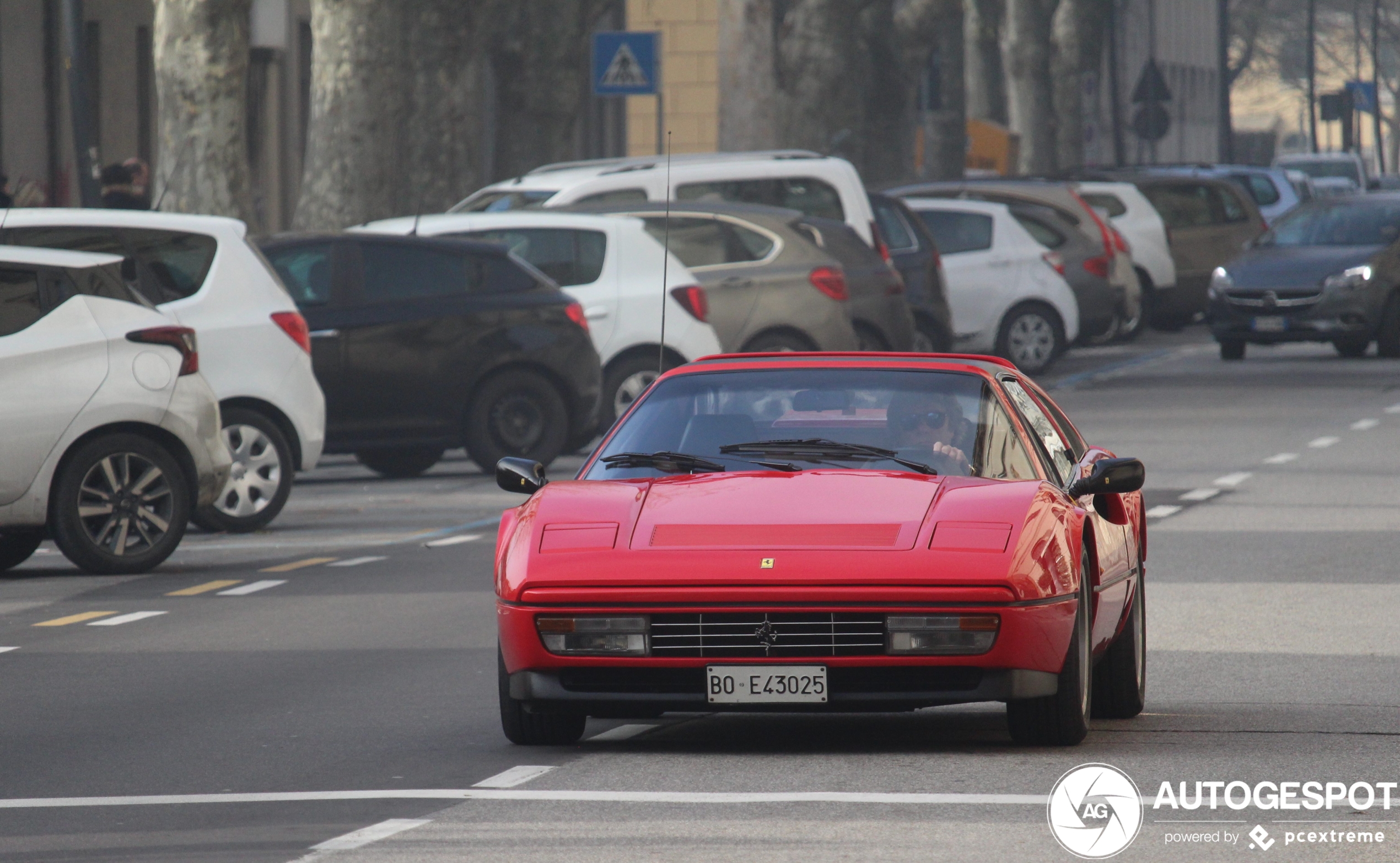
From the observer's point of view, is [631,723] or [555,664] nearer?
[555,664]

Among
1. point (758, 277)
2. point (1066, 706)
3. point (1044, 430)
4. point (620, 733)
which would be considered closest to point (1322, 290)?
point (758, 277)

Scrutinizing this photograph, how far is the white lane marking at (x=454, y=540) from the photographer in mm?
15234

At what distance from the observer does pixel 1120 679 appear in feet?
29.1

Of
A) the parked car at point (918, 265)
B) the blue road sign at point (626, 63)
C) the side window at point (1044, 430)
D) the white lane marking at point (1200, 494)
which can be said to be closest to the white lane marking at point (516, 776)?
the side window at point (1044, 430)

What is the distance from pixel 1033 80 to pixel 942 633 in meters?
52.1

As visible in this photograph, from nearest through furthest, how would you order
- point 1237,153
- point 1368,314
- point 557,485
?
point 557,485 → point 1368,314 → point 1237,153

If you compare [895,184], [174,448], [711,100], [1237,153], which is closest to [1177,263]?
[895,184]

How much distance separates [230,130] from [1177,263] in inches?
614

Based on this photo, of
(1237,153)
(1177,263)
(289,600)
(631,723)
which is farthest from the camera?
(1237,153)

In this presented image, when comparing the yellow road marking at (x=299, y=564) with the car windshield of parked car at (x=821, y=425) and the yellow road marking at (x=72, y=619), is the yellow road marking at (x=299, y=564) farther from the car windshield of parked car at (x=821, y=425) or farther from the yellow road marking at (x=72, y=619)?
the car windshield of parked car at (x=821, y=425)

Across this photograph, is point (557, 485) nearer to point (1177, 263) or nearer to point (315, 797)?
point (315, 797)

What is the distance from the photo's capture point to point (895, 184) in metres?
32.4

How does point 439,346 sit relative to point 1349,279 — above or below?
below

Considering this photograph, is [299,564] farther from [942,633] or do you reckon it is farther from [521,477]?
[942,633]
